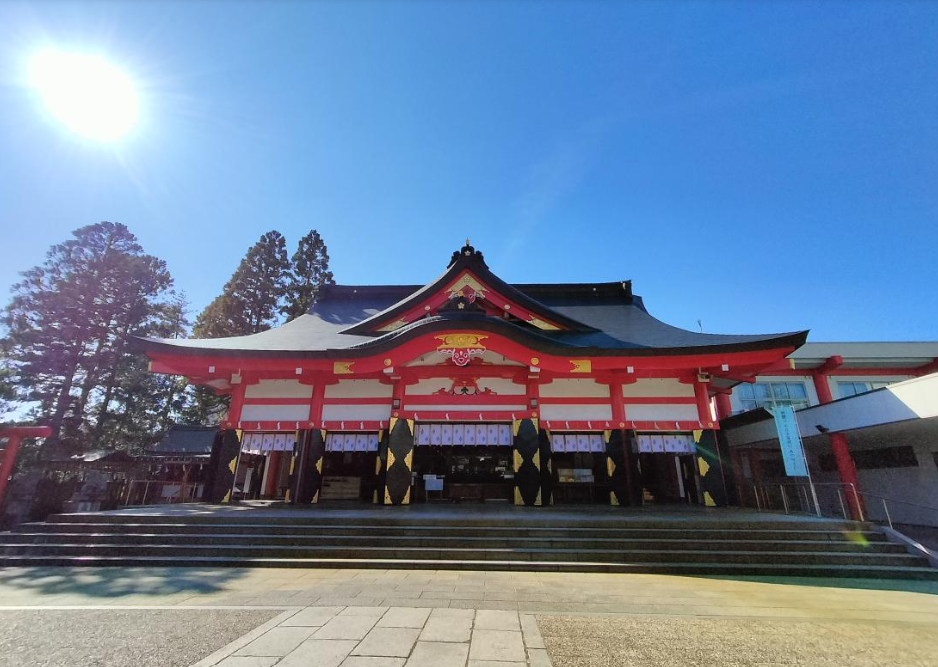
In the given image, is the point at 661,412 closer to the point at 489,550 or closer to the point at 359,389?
the point at 489,550

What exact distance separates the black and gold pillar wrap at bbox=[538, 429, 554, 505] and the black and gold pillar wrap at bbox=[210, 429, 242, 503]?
30.6 feet

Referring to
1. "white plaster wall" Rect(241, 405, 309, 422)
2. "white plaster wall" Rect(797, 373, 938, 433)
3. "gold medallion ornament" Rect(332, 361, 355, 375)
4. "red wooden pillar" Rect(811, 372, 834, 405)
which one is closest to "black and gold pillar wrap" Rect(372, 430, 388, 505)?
"gold medallion ornament" Rect(332, 361, 355, 375)

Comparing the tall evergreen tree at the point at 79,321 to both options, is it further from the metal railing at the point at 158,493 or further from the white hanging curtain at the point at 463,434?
the white hanging curtain at the point at 463,434

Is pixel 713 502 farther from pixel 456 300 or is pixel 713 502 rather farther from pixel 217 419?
pixel 217 419

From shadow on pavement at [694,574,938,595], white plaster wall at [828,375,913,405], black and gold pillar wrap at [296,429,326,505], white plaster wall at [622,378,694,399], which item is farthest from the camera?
white plaster wall at [828,375,913,405]

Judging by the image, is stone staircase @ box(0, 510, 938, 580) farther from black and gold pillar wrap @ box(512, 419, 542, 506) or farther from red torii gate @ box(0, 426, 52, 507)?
black and gold pillar wrap @ box(512, 419, 542, 506)

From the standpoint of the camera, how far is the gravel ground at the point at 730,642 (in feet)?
11.6

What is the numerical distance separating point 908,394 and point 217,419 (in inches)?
1619

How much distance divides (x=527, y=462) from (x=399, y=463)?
Result: 3.81 meters

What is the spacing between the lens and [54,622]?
4.51 metres

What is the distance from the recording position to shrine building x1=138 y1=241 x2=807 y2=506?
459 inches

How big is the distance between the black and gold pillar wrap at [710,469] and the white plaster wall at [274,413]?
40.2ft

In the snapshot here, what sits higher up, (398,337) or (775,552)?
(398,337)

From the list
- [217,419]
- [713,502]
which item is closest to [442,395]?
[713,502]
